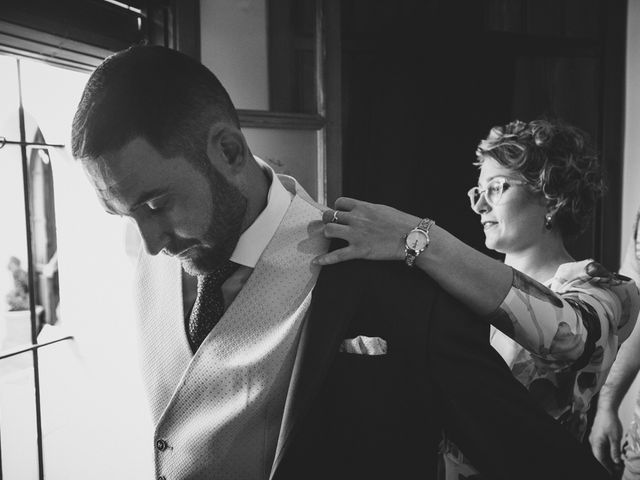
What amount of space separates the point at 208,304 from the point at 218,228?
0.17m

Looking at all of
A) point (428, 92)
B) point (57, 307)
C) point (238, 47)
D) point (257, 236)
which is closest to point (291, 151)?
point (238, 47)

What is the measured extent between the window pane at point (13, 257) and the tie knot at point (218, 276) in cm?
68

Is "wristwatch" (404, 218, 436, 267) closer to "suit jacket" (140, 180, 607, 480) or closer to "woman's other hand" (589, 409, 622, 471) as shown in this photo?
"suit jacket" (140, 180, 607, 480)

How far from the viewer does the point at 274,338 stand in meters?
0.99

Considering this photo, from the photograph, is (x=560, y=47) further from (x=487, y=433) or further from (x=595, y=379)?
Answer: (x=487, y=433)

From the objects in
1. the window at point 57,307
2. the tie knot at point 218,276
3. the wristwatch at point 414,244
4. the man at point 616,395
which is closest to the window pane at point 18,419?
the window at point 57,307

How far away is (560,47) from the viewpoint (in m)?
2.81

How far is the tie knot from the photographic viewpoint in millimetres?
1074

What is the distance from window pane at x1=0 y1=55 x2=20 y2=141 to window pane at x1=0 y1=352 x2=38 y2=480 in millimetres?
600

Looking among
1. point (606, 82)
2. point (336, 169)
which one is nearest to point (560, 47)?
point (606, 82)

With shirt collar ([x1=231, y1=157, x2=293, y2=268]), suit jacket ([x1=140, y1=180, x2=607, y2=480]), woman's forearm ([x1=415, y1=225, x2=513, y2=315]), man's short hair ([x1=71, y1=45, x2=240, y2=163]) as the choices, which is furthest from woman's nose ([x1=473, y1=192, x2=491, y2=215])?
man's short hair ([x1=71, y1=45, x2=240, y2=163])

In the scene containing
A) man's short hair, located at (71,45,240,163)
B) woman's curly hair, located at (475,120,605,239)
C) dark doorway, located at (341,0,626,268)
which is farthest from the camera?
dark doorway, located at (341,0,626,268)

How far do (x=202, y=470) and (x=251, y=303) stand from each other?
32cm

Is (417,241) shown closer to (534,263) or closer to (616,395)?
(534,263)
